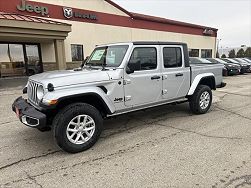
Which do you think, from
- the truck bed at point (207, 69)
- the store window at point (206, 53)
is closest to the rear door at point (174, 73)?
the truck bed at point (207, 69)

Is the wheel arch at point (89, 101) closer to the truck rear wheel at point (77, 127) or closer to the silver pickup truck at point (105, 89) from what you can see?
the silver pickup truck at point (105, 89)

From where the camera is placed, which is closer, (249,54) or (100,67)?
(100,67)

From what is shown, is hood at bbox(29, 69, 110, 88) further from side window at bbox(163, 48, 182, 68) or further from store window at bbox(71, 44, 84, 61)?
store window at bbox(71, 44, 84, 61)

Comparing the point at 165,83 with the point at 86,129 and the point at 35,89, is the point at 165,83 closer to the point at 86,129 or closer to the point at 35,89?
the point at 86,129

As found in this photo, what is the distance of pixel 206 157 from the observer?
144 inches

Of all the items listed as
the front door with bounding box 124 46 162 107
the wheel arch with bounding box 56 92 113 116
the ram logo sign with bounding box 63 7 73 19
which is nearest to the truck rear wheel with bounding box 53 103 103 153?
the wheel arch with bounding box 56 92 113 116

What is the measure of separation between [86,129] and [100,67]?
141cm

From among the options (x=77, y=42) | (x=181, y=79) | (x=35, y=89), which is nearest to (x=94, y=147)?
(x=35, y=89)

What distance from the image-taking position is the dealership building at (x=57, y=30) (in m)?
12.4

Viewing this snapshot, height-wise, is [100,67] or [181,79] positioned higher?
[100,67]

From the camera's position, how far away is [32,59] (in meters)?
16.1

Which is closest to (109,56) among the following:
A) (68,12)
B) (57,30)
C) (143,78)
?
(143,78)

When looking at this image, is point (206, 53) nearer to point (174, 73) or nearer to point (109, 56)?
point (174, 73)

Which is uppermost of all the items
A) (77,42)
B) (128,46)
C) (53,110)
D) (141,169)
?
(77,42)
